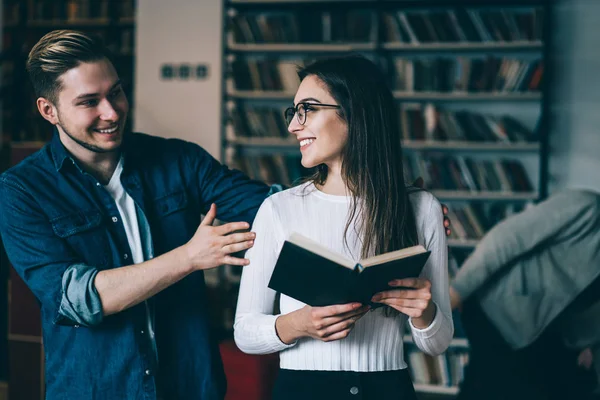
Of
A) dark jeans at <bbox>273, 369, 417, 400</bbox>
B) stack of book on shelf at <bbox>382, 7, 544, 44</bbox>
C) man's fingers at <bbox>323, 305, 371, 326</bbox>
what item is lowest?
dark jeans at <bbox>273, 369, 417, 400</bbox>

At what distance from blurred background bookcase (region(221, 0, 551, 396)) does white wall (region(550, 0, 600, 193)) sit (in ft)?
0.76

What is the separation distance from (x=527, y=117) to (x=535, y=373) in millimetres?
2288

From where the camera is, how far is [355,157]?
1301 millimetres

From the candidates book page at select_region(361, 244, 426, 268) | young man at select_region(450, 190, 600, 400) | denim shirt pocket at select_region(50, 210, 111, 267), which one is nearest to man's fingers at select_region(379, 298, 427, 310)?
book page at select_region(361, 244, 426, 268)

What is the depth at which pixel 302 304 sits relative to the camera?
1.29 meters

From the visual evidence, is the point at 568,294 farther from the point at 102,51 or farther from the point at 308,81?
the point at 102,51

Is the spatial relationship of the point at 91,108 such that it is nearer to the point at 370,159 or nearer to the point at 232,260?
the point at 232,260

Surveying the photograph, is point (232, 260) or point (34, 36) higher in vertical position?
point (34, 36)

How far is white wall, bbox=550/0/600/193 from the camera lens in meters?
4.18

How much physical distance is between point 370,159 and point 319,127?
5.0 inches

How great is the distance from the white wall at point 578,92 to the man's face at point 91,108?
3.56m

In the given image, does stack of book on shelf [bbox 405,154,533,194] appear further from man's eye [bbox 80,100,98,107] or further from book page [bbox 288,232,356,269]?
book page [bbox 288,232,356,269]

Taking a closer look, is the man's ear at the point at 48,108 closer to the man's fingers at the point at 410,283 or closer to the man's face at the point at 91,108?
the man's face at the point at 91,108

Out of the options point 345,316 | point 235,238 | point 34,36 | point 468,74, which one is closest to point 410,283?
point 345,316
